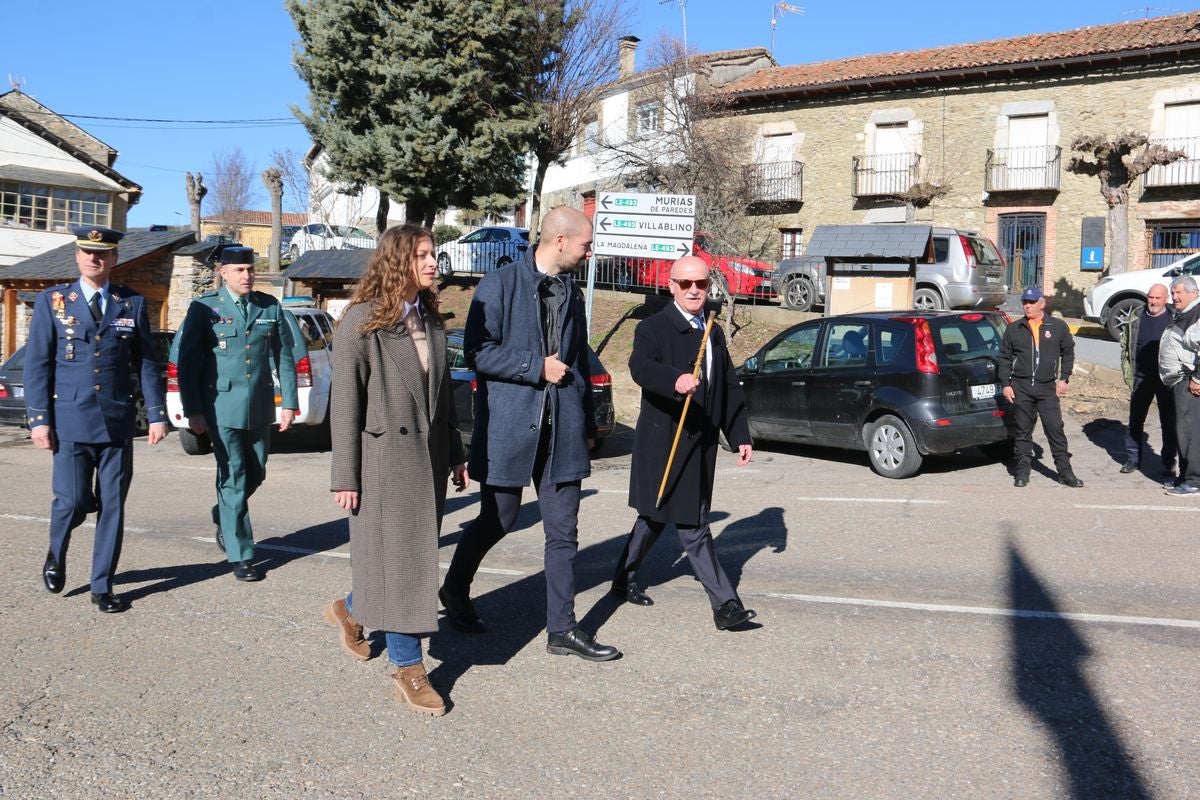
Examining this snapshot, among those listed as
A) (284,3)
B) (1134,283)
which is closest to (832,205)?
(1134,283)

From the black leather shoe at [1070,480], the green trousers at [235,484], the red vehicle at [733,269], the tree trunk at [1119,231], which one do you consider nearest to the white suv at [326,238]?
the red vehicle at [733,269]

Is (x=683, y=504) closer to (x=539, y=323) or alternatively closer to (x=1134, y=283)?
(x=539, y=323)

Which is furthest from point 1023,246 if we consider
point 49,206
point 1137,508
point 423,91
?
point 49,206

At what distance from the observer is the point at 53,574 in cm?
584

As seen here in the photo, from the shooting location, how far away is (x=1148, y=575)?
6359mm

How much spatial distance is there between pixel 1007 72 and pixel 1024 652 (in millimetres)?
26795

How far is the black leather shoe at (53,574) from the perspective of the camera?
5844 millimetres

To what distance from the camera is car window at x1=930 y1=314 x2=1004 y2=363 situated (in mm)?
10305

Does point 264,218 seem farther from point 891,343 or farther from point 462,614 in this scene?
point 462,614

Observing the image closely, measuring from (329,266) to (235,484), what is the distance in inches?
727

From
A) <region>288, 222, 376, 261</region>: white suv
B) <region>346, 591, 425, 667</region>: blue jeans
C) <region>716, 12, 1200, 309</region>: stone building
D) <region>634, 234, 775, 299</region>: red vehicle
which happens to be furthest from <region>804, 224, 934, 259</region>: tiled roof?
<region>288, 222, 376, 261</region>: white suv

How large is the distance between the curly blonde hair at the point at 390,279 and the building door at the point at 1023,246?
26674 millimetres

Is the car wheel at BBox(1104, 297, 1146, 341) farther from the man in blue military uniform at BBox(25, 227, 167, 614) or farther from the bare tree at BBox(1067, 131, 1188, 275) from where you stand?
the man in blue military uniform at BBox(25, 227, 167, 614)

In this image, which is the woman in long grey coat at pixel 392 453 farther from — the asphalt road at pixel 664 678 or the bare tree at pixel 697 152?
the bare tree at pixel 697 152
